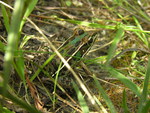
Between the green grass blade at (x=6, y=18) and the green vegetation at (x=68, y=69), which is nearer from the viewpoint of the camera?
the green vegetation at (x=68, y=69)

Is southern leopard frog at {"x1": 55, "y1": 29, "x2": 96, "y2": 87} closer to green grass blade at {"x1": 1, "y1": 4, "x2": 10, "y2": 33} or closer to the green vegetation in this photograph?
the green vegetation

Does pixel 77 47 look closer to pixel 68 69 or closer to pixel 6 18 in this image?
pixel 68 69

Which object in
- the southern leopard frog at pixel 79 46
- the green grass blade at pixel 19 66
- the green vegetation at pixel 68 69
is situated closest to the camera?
the green vegetation at pixel 68 69

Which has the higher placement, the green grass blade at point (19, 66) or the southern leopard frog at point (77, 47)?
the green grass blade at point (19, 66)

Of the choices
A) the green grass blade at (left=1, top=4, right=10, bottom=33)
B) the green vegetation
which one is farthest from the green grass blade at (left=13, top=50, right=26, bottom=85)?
the green grass blade at (left=1, top=4, right=10, bottom=33)

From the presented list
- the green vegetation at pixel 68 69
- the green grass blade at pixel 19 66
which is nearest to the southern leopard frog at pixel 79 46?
the green vegetation at pixel 68 69

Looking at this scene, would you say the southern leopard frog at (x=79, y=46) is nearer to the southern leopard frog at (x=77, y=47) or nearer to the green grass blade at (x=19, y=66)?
the southern leopard frog at (x=77, y=47)

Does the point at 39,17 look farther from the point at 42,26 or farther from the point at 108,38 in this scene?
the point at 108,38

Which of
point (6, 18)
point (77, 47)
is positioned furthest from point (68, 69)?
point (6, 18)

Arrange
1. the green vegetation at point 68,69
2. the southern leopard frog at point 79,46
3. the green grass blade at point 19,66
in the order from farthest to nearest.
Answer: the southern leopard frog at point 79,46
the green grass blade at point 19,66
the green vegetation at point 68,69

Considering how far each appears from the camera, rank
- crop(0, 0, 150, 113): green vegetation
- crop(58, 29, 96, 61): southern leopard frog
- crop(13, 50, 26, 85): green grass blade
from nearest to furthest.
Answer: crop(0, 0, 150, 113): green vegetation
crop(13, 50, 26, 85): green grass blade
crop(58, 29, 96, 61): southern leopard frog
